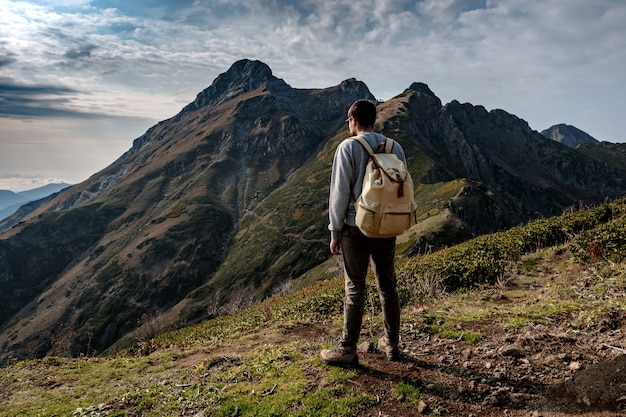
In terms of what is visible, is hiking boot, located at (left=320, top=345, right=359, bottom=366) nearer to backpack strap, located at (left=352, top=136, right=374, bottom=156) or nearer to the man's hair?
backpack strap, located at (left=352, top=136, right=374, bottom=156)

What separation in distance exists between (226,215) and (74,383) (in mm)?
162331

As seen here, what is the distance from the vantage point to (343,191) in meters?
5.38

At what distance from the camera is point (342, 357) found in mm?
5848

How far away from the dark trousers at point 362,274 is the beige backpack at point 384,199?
0.42m

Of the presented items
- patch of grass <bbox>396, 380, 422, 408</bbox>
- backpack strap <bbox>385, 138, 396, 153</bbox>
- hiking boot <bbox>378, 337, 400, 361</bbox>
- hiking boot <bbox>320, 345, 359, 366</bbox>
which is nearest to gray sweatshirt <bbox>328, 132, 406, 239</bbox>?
backpack strap <bbox>385, 138, 396, 153</bbox>

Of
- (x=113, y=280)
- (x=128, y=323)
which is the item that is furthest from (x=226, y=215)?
(x=128, y=323)

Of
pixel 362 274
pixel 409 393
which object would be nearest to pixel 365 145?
pixel 362 274

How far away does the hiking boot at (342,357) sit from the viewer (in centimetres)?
581

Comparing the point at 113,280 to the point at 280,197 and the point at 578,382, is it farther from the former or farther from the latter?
the point at 578,382

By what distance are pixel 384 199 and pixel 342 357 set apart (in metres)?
2.68

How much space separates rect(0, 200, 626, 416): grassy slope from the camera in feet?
18.4

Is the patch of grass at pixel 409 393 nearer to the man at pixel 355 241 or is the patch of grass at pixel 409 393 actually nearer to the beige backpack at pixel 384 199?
the man at pixel 355 241

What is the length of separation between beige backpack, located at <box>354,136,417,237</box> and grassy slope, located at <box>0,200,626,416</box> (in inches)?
90.5

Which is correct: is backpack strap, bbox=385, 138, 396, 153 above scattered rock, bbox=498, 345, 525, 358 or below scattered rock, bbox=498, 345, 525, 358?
above
